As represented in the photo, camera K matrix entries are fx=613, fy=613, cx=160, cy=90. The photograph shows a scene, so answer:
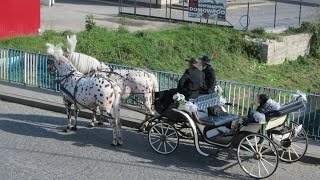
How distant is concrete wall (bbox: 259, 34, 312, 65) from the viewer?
2773 cm

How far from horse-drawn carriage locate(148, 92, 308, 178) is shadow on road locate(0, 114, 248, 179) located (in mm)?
278

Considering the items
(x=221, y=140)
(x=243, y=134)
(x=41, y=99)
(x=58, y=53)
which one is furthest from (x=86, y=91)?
(x=41, y=99)

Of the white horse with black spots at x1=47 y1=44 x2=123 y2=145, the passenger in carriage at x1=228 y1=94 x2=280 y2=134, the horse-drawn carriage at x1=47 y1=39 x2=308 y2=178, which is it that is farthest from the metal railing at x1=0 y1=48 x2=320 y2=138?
the passenger in carriage at x1=228 y1=94 x2=280 y2=134

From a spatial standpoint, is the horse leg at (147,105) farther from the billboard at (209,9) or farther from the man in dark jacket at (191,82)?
the billboard at (209,9)

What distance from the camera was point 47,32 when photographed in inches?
1018

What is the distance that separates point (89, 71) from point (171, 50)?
42.2 feet

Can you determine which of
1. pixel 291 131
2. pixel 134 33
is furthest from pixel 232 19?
pixel 291 131

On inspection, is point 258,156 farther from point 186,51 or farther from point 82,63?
point 186,51

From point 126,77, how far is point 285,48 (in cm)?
1650

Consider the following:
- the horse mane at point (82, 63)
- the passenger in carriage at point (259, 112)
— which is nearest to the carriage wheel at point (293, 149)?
the passenger in carriage at point (259, 112)

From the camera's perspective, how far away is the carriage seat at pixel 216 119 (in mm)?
11656

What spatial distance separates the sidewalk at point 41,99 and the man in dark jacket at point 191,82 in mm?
2017

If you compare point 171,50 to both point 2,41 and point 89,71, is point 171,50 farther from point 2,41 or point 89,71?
point 89,71

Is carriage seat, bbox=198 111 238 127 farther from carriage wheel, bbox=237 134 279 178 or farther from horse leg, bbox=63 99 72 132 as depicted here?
horse leg, bbox=63 99 72 132
